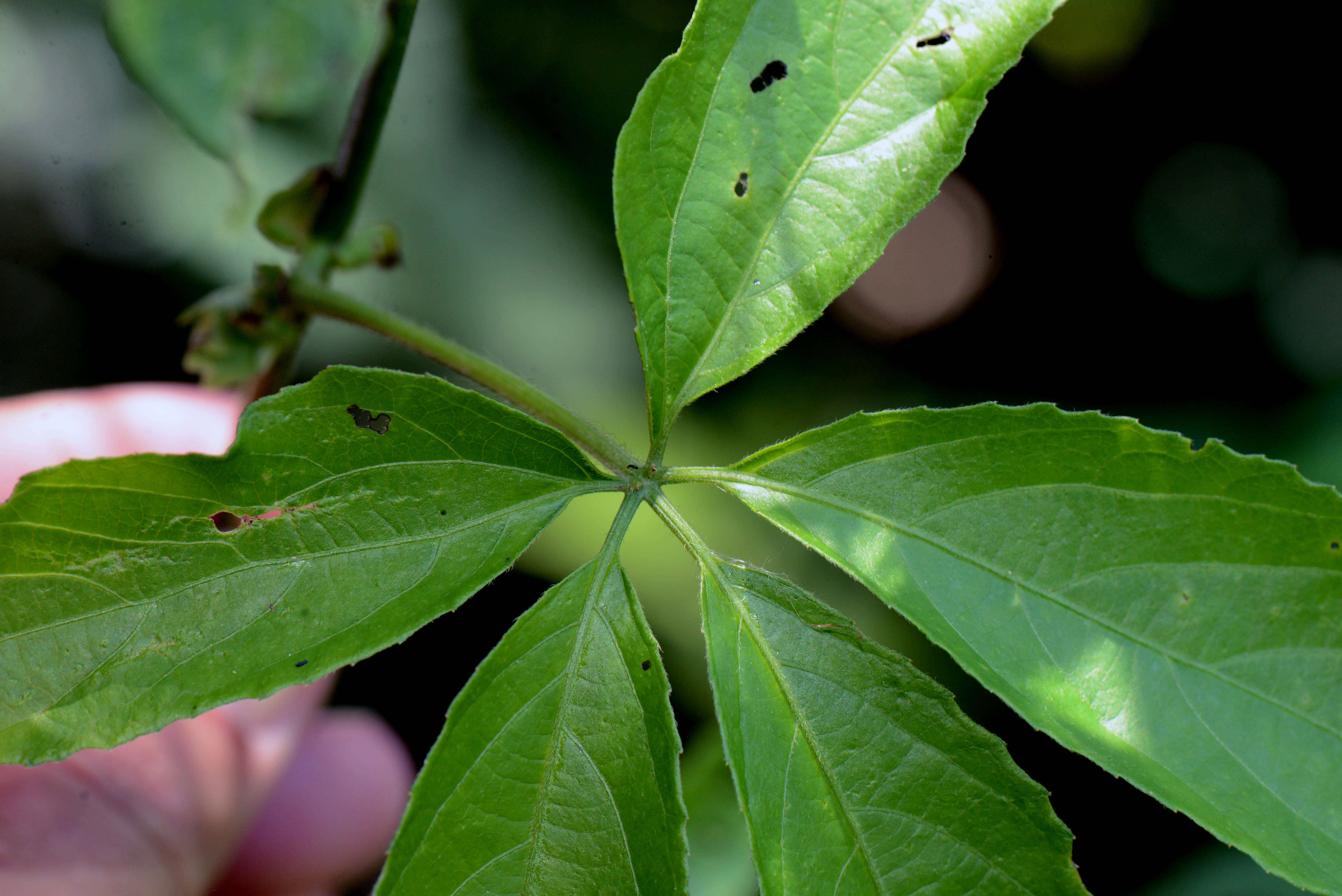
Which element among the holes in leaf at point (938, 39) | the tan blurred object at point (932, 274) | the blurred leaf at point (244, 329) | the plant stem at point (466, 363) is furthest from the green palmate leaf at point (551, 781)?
the tan blurred object at point (932, 274)

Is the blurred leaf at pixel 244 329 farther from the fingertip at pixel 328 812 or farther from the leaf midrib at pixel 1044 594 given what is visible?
the fingertip at pixel 328 812

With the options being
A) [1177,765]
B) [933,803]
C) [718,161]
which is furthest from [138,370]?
[1177,765]

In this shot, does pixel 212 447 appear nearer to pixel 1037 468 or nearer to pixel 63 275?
pixel 63 275

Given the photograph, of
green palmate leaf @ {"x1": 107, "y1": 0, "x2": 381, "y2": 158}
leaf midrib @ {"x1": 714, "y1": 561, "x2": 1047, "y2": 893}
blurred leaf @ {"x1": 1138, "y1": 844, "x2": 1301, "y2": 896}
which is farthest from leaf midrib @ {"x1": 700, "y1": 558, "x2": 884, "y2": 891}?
blurred leaf @ {"x1": 1138, "y1": 844, "x2": 1301, "y2": 896}

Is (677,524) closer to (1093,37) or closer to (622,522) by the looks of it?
(622,522)

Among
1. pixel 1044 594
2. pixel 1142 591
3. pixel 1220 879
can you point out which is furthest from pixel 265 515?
pixel 1220 879

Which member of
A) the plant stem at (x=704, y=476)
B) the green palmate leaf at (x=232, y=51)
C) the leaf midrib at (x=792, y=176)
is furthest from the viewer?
the green palmate leaf at (x=232, y=51)

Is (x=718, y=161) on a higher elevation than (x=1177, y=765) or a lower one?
higher
